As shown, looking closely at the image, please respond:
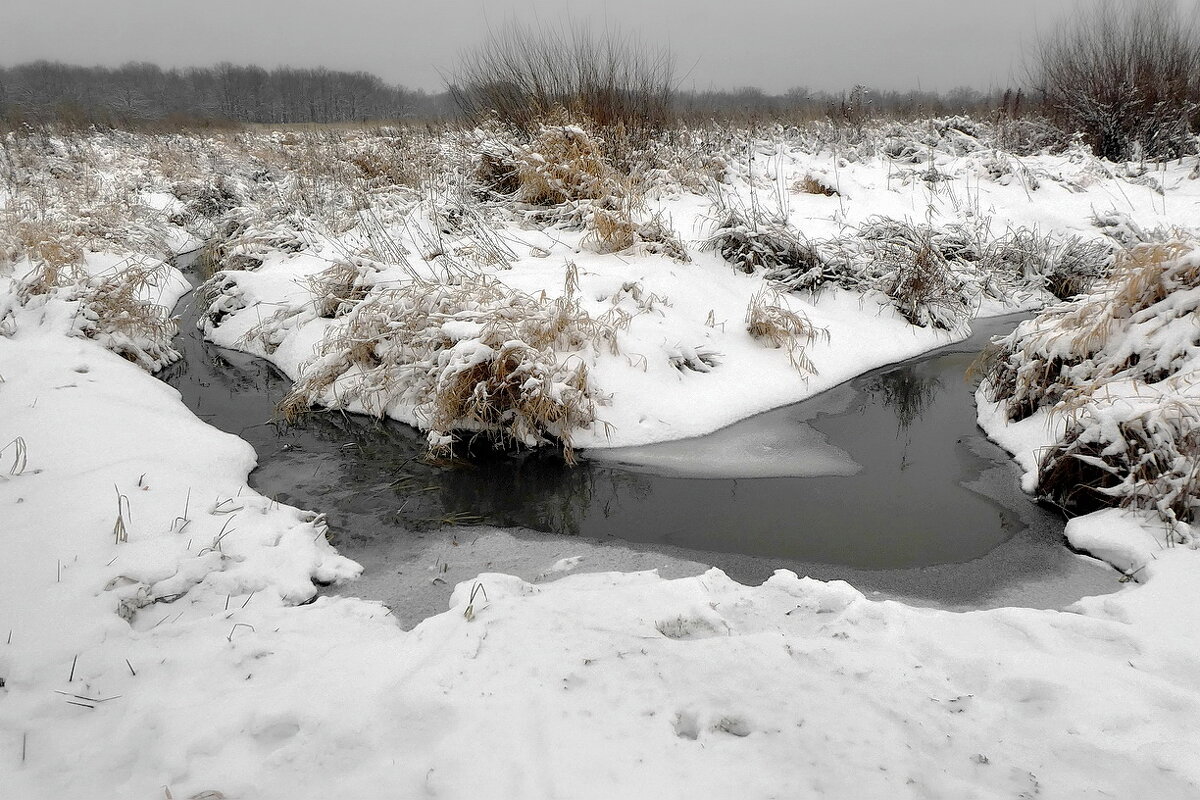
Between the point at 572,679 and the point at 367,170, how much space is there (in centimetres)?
982

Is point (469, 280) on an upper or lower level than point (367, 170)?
lower

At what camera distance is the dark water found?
9.19 feet

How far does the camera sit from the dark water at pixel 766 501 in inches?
110

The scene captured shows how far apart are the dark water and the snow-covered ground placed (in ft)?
0.83

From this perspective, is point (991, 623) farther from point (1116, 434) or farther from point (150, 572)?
point (150, 572)

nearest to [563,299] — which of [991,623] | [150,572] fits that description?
[150,572]

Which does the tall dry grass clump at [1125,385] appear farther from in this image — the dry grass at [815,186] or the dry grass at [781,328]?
the dry grass at [815,186]

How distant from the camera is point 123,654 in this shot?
6.66ft

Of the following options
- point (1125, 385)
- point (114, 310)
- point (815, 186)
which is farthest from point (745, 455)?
point (815, 186)

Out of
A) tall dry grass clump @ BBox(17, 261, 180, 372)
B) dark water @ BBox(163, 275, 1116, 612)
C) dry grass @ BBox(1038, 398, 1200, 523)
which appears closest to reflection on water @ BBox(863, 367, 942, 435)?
dark water @ BBox(163, 275, 1116, 612)

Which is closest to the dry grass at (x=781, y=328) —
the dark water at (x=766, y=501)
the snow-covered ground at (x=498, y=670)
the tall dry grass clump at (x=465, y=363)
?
the dark water at (x=766, y=501)

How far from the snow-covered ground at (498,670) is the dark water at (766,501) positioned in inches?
9.9

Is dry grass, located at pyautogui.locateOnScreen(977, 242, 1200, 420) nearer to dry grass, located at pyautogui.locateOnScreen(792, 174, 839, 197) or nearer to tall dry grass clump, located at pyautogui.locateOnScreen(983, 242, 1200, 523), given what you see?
tall dry grass clump, located at pyautogui.locateOnScreen(983, 242, 1200, 523)

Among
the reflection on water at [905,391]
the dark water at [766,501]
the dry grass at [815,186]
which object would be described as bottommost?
the dark water at [766,501]
